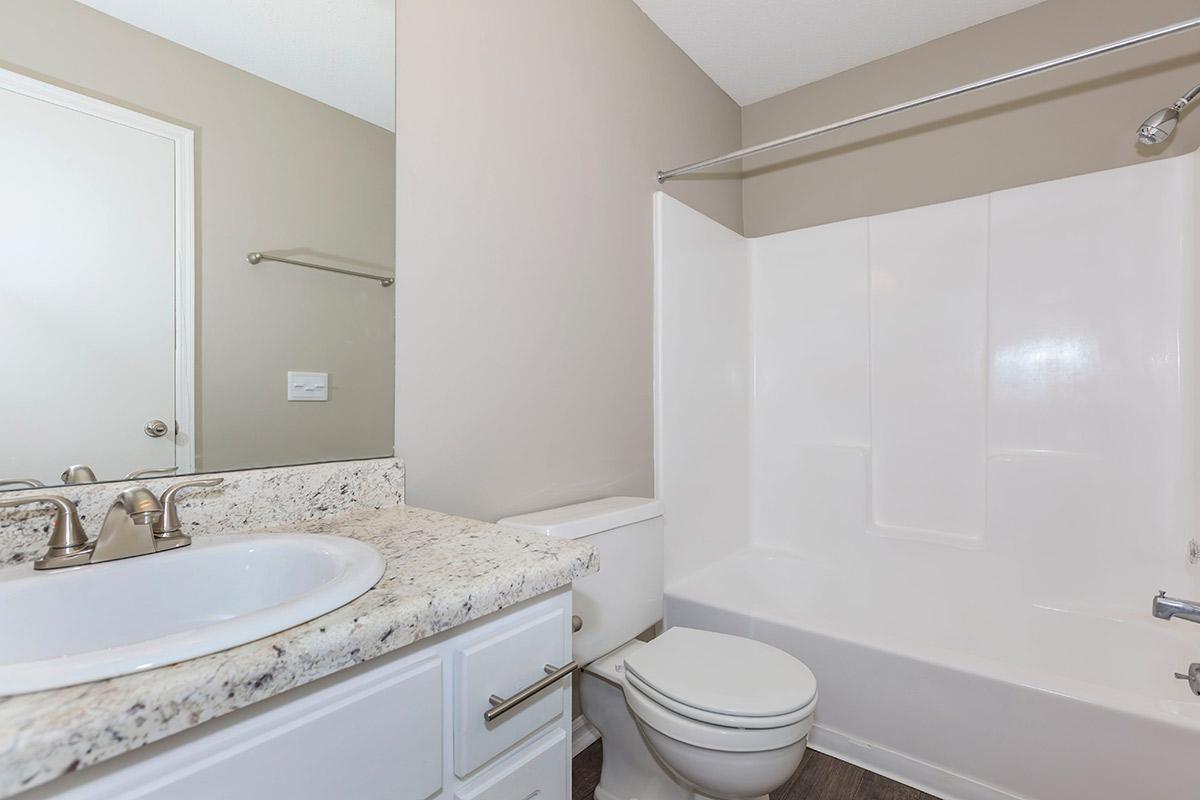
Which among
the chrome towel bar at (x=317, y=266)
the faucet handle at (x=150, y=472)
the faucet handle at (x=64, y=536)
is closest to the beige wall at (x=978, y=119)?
the chrome towel bar at (x=317, y=266)

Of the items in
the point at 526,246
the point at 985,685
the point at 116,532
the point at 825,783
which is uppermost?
the point at 526,246

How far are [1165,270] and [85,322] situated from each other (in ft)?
9.46

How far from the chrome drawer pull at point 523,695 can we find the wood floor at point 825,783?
3.41 feet

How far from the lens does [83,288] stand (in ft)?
2.86

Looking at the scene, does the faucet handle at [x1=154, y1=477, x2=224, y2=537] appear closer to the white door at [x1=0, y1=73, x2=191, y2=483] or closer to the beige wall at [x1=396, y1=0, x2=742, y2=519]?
the white door at [x1=0, y1=73, x2=191, y2=483]

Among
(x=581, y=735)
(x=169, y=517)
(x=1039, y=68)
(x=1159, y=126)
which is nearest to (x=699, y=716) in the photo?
(x=581, y=735)

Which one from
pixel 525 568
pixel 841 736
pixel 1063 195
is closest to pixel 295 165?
pixel 525 568

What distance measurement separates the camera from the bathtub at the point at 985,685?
1327 millimetres

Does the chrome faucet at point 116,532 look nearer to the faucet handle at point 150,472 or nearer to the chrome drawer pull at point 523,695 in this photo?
the faucet handle at point 150,472

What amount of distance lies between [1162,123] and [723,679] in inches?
83.9

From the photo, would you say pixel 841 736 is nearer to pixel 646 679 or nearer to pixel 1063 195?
pixel 646 679

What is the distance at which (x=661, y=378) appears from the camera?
6.94 ft

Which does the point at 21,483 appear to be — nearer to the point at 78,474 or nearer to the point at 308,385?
the point at 78,474

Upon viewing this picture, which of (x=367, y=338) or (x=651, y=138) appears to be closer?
(x=367, y=338)
